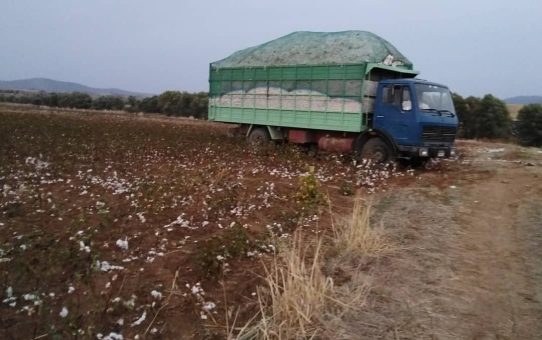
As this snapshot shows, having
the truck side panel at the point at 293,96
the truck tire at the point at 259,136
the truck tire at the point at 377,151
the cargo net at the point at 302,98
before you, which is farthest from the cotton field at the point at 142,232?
the truck tire at the point at 259,136

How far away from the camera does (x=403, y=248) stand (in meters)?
6.20

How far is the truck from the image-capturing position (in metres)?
12.1

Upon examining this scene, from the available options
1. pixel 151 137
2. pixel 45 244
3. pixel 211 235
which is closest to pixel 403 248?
pixel 211 235

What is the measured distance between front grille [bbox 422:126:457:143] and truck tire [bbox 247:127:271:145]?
5.59m

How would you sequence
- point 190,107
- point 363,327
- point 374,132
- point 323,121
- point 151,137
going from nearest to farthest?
point 363,327, point 374,132, point 323,121, point 151,137, point 190,107

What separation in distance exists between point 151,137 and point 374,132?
10.5 m

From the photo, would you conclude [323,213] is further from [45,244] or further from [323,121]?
[323,121]

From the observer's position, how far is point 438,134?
11992 mm

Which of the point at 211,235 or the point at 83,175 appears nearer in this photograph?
the point at 211,235

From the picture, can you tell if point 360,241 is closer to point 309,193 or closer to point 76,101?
point 309,193

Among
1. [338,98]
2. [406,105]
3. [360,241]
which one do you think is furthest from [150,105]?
[360,241]

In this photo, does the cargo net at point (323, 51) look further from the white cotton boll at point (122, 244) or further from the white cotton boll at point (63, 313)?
the white cotton boll at point (63, 313)

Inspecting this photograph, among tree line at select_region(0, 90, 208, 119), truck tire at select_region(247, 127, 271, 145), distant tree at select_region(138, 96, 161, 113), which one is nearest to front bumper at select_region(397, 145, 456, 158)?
truck tire at select_region(247, 127, 271, 145)

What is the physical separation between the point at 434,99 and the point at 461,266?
7.45m
